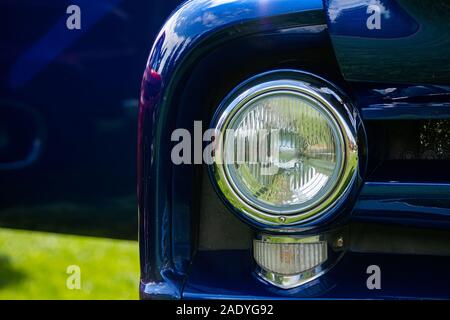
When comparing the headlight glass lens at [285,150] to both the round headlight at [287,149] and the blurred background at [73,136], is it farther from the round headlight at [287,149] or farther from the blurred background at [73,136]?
the blurred background at [73,136]

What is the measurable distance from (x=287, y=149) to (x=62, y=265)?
2243 millimetres

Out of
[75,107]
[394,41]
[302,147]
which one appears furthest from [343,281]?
[75,107]

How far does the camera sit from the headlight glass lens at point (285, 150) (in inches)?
55.1

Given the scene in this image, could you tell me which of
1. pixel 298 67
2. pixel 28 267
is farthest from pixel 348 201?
pixel 28 267

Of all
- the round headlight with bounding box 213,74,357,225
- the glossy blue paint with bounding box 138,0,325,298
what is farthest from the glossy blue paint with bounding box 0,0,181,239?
the round headlight with bounding box 213,74,357,225

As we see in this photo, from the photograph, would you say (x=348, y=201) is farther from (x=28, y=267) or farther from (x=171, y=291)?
(x=28, y=267)

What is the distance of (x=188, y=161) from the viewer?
1.51 m

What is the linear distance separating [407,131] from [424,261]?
29 centimetres

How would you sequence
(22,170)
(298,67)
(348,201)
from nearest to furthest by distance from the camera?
(348,201)
(298,67)
(22,170)

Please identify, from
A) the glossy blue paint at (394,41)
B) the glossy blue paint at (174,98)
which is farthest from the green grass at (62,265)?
the glossy blue paint at (394,41)

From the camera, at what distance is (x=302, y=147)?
1.40 meters

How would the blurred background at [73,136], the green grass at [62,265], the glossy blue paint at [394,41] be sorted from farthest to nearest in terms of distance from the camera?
the blurred background at [73,136] < the green grass at [62,265] < the glossy blue paint at [394,41]

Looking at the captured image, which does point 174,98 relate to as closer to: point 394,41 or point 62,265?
point 394,41

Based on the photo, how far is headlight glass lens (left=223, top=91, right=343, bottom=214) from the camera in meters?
1.40
